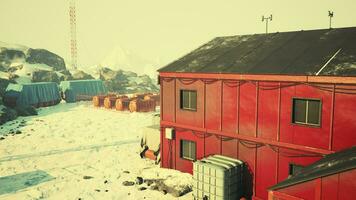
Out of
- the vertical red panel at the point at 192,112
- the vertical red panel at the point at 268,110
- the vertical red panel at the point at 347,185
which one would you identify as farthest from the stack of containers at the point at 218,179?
the vertical red panel at the point at 347,185

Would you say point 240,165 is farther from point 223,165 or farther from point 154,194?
point 154,194

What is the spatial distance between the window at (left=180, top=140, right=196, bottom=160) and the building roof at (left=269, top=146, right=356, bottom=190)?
774cm

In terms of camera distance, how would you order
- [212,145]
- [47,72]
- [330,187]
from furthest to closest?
1. [47,72]
2. [212,145]
3. [330,187]

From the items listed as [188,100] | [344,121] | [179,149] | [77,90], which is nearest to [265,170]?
[344,121]

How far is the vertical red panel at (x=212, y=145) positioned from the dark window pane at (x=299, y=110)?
14.6 feet

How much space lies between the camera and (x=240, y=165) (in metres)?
15.0

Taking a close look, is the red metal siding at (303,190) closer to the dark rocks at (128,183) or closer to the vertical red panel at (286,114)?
the vertical red panel at (286,114)

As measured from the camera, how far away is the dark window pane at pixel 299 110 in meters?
13.5

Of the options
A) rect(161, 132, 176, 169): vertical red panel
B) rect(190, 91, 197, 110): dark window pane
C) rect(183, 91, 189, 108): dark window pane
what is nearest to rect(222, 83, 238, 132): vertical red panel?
rect(190, 91, 197, 110): dark window pane

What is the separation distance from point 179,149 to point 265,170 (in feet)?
18.8

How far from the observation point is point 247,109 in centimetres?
1531

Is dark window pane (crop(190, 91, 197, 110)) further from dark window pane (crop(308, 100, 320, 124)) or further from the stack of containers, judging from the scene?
dark window pane (crop(308, 100, 320, 124))

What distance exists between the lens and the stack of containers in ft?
46.5

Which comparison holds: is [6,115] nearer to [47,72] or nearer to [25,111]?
[25,111]
